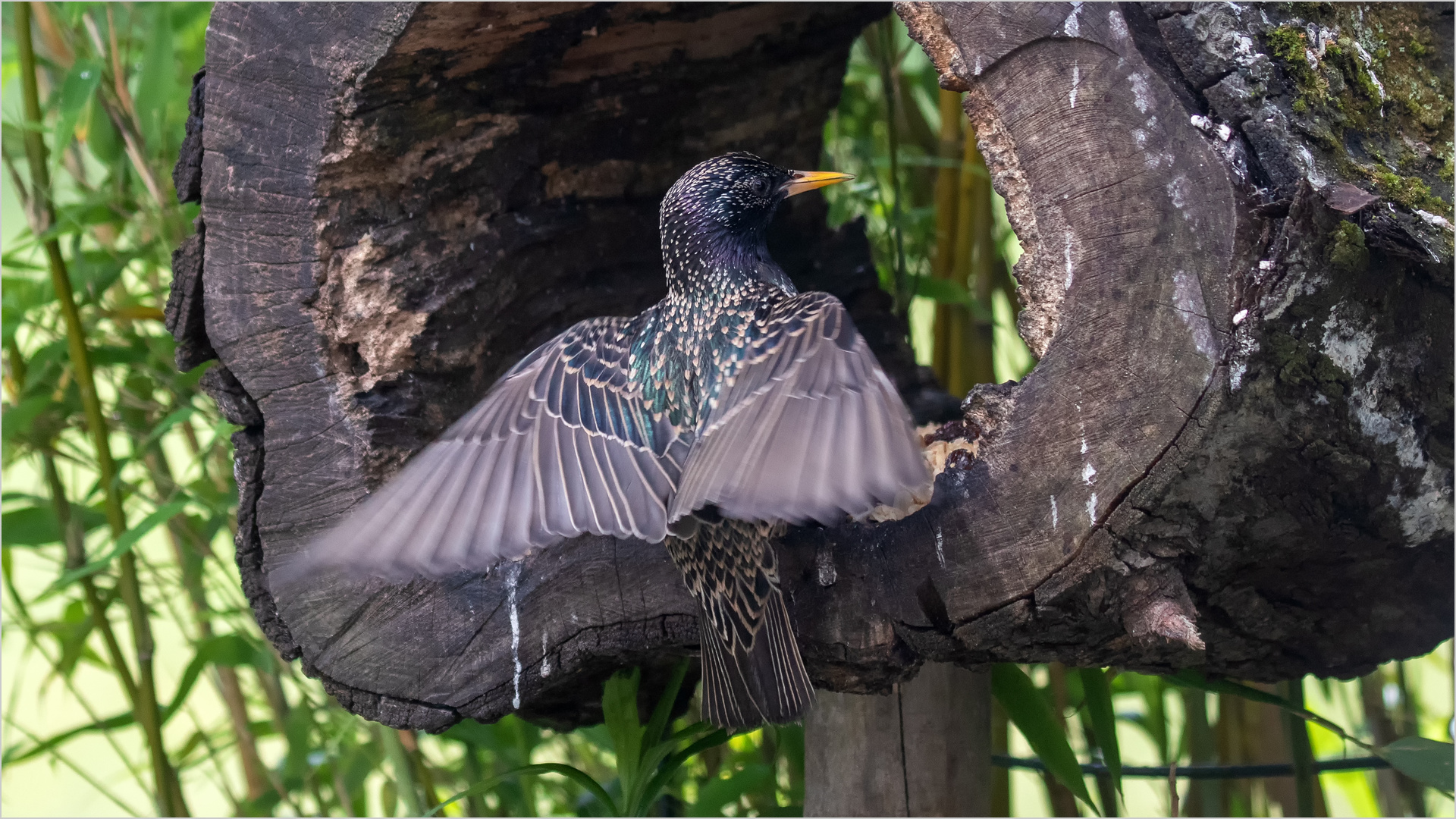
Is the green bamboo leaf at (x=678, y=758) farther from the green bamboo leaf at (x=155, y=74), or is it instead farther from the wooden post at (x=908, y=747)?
the green bamboo leaf at (x=155, y=74)

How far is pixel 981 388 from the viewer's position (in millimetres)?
1172

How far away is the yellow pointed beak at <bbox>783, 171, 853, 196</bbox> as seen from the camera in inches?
62.3

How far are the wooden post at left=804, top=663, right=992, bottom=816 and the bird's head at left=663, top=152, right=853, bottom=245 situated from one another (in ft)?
2.11

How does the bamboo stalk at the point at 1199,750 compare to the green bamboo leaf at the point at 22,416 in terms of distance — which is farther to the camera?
the bamboo stalk at the point at 1199,750

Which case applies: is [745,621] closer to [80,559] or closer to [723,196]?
[723,196]

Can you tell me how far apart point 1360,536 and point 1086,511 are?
1.03ft

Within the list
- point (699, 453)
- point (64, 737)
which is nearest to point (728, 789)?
point (699, 453)

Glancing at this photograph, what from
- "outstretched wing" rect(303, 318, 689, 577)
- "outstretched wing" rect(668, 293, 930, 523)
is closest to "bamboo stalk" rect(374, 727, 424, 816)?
"outstretched wing" rect(303, 318, 689, 577)

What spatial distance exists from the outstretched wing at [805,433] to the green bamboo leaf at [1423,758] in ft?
2.37

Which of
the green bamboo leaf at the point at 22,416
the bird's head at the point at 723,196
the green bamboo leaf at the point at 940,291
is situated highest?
the bird's head at the point at 723,196

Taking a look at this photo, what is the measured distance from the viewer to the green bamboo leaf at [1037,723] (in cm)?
151

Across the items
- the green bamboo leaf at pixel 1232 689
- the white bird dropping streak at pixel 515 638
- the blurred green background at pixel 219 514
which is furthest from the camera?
the blurred green background at pixel 219 514

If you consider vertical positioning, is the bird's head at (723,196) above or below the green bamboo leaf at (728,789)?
→ above

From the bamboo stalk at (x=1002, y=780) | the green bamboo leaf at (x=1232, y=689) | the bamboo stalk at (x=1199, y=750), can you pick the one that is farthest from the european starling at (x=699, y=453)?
the bamboo stalk at (x=1199, y=750)
